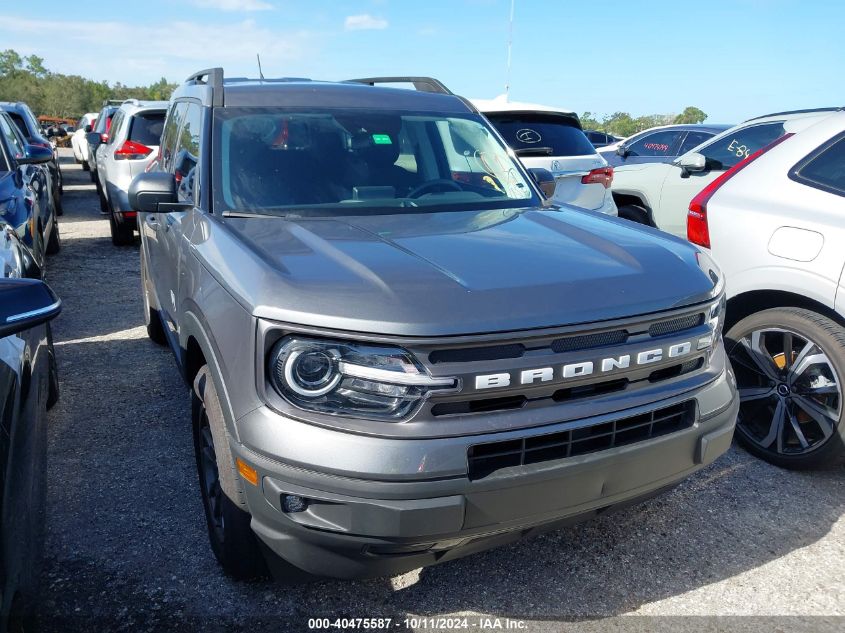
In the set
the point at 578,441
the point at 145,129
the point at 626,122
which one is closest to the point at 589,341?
the point at 578,441

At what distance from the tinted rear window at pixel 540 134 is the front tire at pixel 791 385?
3.76m

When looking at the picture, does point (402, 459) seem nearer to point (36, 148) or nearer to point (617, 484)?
point (617, 484)

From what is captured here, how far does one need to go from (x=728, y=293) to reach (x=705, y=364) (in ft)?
4.60

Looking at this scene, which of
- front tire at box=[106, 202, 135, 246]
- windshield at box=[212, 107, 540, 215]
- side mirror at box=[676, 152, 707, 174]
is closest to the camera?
windshield at box=[212, 107, 540, 215]

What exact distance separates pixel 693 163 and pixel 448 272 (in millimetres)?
4727

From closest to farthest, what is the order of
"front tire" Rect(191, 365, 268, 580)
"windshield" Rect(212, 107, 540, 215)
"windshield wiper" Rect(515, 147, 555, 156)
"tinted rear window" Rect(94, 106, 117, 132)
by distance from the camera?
"front tire" Rect(191, 365, 268, 580) < "windshield" Rect(212, 107, 540, 215) < "windshield wiper" Rect(515, 147, 555, 156) < "tinted rear window" Rect(94, 106, 117, 132)

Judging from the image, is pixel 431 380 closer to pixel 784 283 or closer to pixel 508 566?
pixel 508 566

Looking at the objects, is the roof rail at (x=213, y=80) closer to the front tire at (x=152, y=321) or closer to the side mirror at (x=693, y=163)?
the front tire at (x=152, y=321)

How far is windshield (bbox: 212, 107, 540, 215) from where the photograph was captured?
313 centimetres

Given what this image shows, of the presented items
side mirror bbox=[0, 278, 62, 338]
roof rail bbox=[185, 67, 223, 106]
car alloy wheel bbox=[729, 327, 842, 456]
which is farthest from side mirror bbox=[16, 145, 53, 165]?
car alloy wheel bbox=[729, 327, 842, 456]

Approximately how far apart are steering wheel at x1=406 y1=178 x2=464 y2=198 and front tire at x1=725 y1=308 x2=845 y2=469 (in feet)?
5.61

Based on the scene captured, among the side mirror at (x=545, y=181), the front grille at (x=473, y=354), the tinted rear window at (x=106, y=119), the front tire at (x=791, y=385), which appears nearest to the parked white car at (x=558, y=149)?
the side mirror at (x=545, y=181)

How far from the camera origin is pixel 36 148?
655 centimetres

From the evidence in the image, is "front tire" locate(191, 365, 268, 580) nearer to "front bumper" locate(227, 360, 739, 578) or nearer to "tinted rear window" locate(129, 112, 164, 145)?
"front bumper" locate(227, 360, 739, 578)
